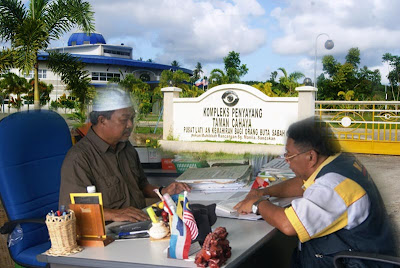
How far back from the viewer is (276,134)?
1173cm

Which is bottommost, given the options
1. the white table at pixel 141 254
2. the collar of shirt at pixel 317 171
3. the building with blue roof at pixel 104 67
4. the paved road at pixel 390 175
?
the paved road at pixel 390 175

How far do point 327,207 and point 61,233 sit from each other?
3.34 feet

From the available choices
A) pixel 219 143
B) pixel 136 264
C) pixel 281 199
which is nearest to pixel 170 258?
pixel 136 264

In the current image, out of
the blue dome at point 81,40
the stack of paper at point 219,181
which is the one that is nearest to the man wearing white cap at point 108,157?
the stack of paper at point 219,181

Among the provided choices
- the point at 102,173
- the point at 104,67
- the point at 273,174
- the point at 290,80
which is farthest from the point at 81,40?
the point at 102,173

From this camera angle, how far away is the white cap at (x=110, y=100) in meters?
2.42

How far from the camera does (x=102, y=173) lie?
237 centimetres

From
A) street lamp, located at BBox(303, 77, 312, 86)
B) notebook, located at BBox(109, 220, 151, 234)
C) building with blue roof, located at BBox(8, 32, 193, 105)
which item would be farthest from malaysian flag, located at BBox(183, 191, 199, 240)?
building with blue roof, located at BBox(8, 32, 193, 105)

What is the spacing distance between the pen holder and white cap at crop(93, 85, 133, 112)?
881 millimetres

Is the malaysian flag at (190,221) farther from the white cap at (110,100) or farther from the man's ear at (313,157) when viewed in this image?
the white cap at (110,100)

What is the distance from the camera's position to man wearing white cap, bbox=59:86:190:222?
226cm

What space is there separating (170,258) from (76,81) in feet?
32.9

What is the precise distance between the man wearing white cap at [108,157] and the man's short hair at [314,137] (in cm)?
89

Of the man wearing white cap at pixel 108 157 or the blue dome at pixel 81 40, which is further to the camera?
the blue dome at pixel 81 40
